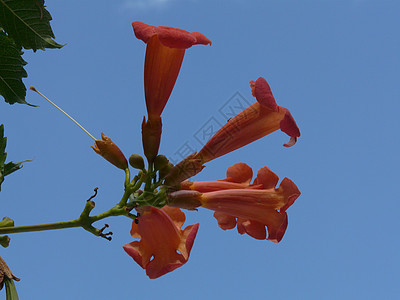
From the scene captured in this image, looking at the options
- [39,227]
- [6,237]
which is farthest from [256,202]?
[6,237]

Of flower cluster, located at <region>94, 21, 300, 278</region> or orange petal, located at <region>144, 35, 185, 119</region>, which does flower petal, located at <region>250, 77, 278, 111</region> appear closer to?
flower cluster, located at <region>94, 21, 300, 278</region>

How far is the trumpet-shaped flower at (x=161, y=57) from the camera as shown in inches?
92.7

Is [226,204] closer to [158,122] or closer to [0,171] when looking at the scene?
[158,122]

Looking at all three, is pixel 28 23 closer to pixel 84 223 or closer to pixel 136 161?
pixel 136 161

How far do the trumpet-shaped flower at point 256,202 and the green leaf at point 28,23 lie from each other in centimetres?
117

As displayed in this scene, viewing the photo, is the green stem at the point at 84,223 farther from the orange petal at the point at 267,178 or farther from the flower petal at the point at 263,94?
the flower petal at the point at 263,94

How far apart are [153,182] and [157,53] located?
771 mm

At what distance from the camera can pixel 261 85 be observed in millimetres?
2562

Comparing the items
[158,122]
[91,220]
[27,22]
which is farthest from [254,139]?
[27,22]

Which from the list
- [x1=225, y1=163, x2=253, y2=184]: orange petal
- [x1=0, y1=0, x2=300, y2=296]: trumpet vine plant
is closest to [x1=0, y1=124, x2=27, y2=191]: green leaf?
[x1=0, y1=0, x2=300, y2=296]: trumpet vine plant

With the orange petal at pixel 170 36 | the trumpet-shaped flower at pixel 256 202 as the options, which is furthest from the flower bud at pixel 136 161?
the orange petal at pixel 170 36

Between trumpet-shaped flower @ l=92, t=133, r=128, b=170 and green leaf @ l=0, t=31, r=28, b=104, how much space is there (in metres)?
0.51

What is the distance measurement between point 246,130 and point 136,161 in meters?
0.71

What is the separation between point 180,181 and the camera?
2.56m
